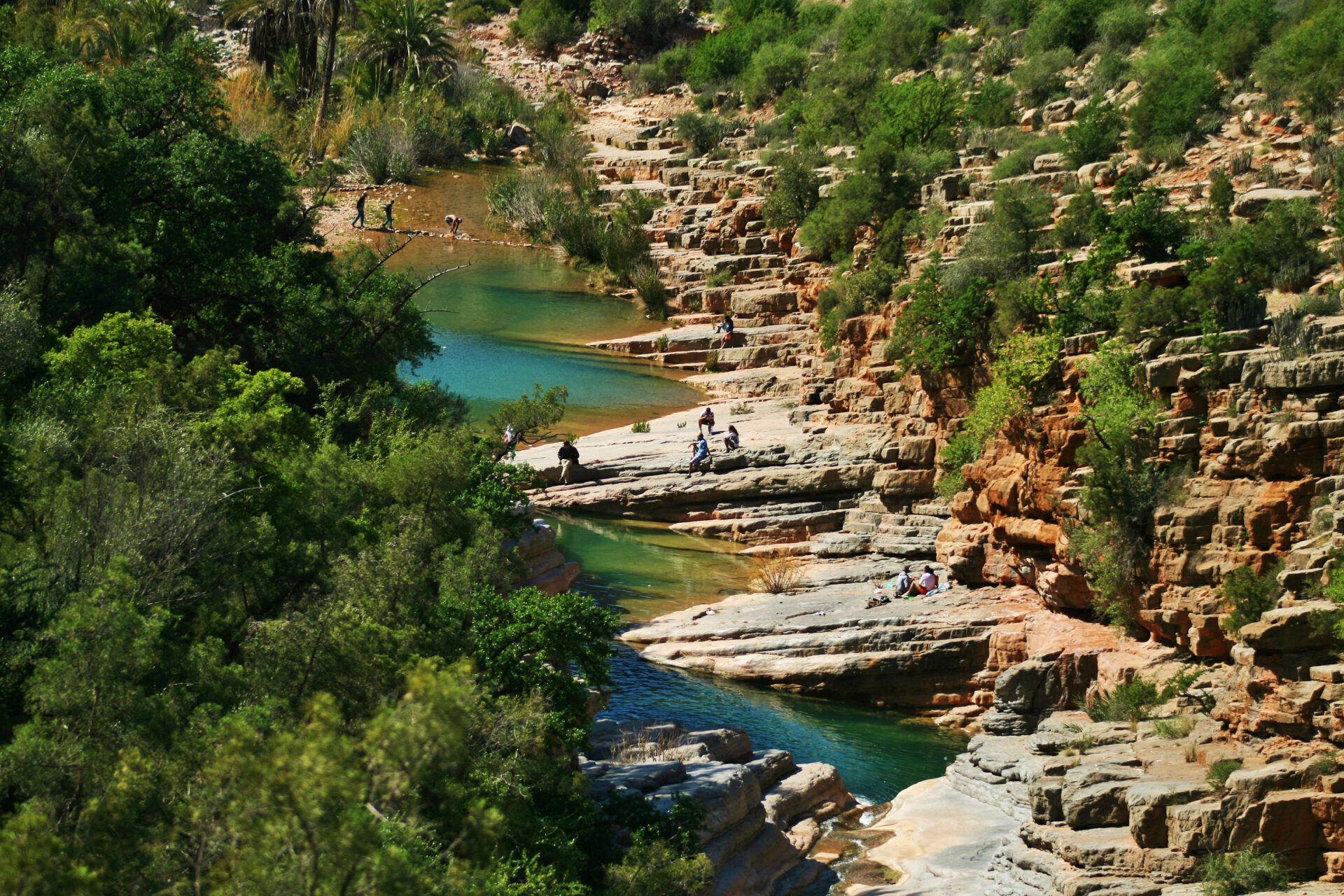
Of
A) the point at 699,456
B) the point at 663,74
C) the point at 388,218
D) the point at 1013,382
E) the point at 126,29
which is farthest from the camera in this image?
the point at 663,74

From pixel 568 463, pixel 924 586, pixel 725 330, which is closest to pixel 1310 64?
pixel 924 586

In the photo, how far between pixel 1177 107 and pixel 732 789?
26.2 metres

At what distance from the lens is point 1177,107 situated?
40125 mm

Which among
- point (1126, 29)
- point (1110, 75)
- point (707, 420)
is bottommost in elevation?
point (707, 420)

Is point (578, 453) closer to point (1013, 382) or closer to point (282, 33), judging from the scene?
point (1013, 382)

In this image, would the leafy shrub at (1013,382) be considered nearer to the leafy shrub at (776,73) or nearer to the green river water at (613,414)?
the green river water at (613,414)

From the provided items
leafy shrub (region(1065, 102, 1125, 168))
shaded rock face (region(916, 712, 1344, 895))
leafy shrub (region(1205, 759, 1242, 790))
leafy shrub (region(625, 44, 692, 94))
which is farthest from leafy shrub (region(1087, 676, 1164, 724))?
leafy shrub (region(625, 44, 692, 94))

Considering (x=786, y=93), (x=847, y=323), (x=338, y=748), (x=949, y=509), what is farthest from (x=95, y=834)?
(x=786, y=93)

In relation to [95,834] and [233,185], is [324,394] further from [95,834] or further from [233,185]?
[95,834]

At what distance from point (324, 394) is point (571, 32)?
65.3 metres

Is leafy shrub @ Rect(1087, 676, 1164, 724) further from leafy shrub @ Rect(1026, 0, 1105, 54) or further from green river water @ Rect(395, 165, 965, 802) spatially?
leafy shrub @ Rect(1026, 0, 1105, 54)

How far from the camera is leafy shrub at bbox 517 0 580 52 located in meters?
89.4

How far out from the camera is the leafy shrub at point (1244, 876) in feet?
64.0

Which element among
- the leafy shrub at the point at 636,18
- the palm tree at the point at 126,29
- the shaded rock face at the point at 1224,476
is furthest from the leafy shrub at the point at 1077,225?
the leafy shrub at the point at 636,18
